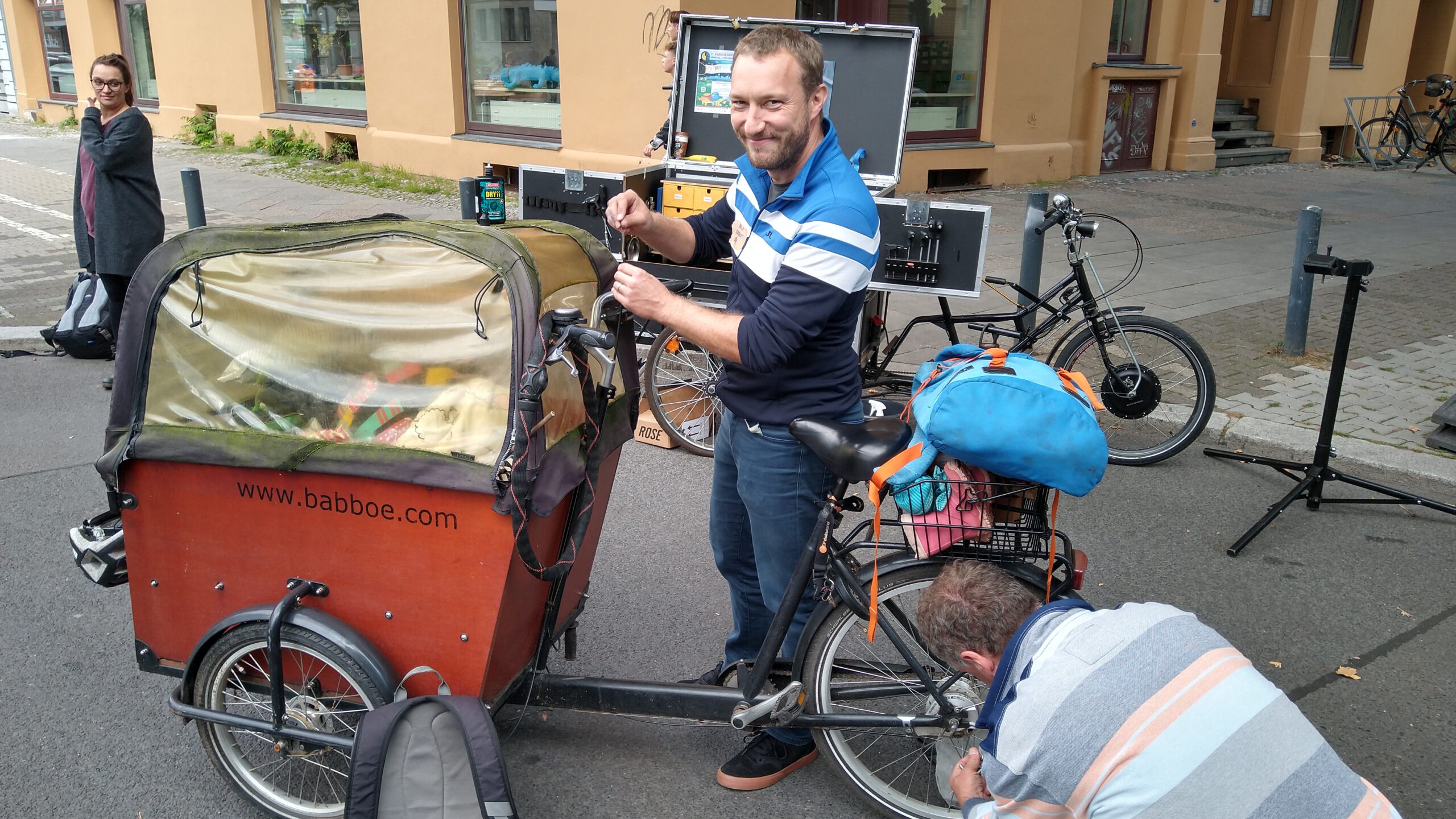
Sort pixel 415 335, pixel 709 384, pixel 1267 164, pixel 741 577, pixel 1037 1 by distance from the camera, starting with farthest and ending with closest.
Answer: pixel 1267 164 < pixel 1037 1 < pixel 709 384 < pixel 741 577 < pixel 415 335

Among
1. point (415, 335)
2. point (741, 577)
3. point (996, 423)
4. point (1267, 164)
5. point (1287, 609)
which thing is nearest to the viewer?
point (996, 423)

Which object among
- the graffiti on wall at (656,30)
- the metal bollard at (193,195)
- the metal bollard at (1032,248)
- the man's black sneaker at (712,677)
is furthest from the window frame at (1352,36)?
the man's black sneaker at (712,677)

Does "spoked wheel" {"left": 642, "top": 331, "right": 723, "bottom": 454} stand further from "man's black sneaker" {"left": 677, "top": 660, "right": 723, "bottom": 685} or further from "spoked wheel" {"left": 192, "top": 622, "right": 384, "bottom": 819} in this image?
"spoked wheel" {"left": 192, "top": 622, "right": 384, "bottom": 819}

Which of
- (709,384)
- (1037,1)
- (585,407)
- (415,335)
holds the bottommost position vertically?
(709,384)

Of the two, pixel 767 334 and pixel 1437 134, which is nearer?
pixel 767 334

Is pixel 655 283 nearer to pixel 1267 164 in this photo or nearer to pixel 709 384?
pixel 709 384

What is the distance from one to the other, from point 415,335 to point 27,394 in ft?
16.2

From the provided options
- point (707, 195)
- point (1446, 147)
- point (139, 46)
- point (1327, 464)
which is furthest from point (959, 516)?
point (139, 46)

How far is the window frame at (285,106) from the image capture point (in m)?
15.1

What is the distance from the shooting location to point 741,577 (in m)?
3.19

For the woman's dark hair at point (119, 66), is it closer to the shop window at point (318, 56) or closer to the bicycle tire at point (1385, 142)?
the shop window at point (318, 56)

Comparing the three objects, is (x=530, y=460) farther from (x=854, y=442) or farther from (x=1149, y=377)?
(x=1149, y=377)

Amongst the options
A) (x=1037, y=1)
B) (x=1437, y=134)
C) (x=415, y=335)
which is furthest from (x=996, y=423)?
(x=1437, y=134)

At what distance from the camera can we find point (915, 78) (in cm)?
1260
